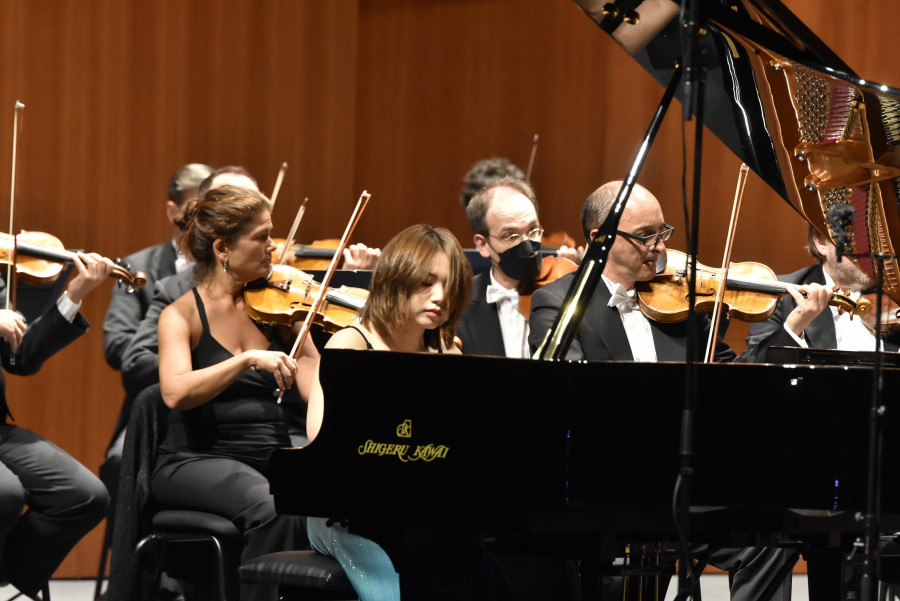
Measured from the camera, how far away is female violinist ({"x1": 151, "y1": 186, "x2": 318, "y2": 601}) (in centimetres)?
288

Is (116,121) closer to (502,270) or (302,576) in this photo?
(502,270)

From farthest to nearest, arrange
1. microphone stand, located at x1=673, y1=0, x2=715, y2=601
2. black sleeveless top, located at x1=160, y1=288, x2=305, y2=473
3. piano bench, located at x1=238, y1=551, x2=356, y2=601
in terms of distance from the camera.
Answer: black sleeveless top, located at x1=160, y1=288, x2=305, y2=473 → piano bench, located at x1=238, y1=551, x2=356, y2=601 → microphone stand, located at x1=673, y1=0, x2=715, y2=601

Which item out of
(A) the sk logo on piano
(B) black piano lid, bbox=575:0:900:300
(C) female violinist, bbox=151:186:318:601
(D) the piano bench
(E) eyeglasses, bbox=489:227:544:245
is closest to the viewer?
(A) the sk logo on piano

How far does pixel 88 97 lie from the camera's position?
4.37 meters

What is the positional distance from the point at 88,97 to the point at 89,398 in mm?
1133

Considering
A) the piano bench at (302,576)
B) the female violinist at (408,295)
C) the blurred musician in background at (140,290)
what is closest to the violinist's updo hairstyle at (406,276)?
the female violinist at (408,295)

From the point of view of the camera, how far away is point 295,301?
319 centimetres

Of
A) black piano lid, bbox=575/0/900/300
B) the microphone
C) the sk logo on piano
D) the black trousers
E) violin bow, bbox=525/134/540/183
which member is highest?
violin bow, bbox=525/134/540/183

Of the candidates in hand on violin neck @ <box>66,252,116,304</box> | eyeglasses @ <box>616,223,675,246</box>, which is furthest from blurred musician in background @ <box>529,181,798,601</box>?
hand on violin neck @ <box>66,252,116,304</box>

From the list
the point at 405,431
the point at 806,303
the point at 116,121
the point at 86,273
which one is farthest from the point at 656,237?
the point at 116,121

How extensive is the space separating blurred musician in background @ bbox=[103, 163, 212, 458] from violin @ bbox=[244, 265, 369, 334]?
0.68m

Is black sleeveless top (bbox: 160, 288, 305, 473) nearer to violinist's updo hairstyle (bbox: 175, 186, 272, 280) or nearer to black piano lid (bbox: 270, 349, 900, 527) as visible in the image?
violinist's updo hairstyle (bbox: 175, 186, 272, 280)

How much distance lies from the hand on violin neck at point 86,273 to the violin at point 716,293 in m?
1.56

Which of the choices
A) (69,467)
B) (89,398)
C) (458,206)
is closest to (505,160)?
(458,206)
